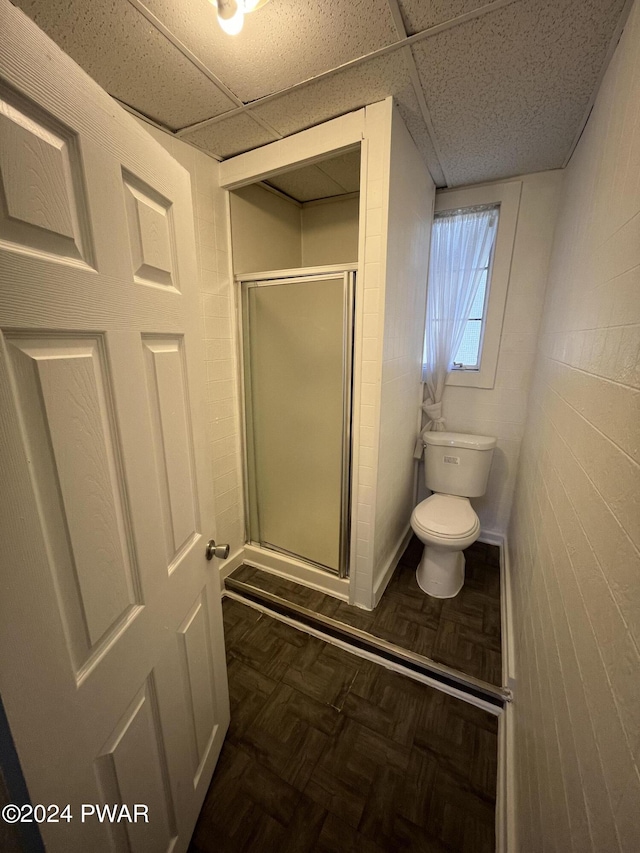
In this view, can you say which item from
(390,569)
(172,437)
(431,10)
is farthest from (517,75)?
(390,569)

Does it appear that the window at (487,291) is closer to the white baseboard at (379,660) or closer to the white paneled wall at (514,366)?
the white paneled wall at (514,366)

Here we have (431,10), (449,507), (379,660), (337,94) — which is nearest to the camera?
(431,10)

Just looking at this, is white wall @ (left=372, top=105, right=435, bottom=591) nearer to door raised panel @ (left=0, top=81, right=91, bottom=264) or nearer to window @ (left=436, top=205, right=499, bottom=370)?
window @ (left=436, top=205, right=499, bottom=370)

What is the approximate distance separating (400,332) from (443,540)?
115cm

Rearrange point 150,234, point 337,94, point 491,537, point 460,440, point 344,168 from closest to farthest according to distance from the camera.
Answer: point 150,234, point 337,94, point 344,168, point 460,440, point 491,537

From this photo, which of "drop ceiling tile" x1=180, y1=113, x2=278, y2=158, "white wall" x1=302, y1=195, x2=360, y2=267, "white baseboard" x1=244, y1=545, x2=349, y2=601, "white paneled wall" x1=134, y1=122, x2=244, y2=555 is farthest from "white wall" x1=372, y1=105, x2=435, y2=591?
"white paneled wall" x1=134, y1=122, x2=244, y2=555

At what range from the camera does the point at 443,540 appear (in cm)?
177

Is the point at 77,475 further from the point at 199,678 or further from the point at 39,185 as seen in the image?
the point at 199,678

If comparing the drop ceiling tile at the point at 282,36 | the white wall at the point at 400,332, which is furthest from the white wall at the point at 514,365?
the drop ceiling tile at the point at 282,36

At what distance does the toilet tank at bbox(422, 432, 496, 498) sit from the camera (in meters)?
2.08

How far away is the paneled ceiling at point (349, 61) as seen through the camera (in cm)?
93

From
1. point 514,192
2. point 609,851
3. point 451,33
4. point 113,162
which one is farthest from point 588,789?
point 514,192

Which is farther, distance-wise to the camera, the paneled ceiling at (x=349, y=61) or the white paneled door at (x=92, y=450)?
the paneled ceiling at (x=349, y=61)

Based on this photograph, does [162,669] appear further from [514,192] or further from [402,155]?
[514,192]
